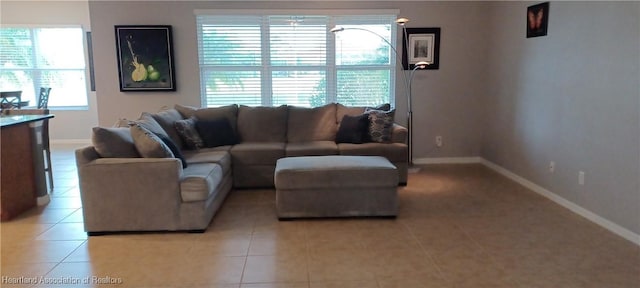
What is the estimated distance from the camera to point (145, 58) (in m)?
5.49

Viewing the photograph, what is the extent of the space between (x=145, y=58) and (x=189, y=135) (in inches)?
64.3

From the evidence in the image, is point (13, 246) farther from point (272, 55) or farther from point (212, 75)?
point (272, 55)

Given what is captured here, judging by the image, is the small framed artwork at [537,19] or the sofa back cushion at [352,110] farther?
the sofa back cushion at [352,110]

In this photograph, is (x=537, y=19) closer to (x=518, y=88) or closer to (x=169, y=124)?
(x=518, y=88)

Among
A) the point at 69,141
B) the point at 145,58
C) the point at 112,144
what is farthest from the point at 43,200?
the point at 69,141

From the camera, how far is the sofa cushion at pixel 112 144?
3209mm

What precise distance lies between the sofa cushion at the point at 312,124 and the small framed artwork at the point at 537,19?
7.50 feet

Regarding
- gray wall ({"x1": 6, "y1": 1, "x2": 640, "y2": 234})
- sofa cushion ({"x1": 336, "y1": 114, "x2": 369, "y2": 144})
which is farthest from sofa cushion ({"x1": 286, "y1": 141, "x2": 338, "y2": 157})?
gray wall ({"x1": 6, "y1": 1, "x2": 640, "y2": 234})

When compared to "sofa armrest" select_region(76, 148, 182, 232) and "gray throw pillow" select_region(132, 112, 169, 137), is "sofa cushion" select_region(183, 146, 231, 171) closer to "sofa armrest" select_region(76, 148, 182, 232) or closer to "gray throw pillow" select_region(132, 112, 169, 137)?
"gray throw pillow" select_region(132, 112, 169, 137)

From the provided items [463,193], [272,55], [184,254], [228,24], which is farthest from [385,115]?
[184,254]

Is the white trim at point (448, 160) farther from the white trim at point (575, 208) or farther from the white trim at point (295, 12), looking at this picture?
the white trim at point (295, 12)

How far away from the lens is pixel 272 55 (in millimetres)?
5598

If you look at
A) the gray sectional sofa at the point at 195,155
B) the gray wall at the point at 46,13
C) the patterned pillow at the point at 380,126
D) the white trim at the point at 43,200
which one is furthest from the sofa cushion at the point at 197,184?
the gray wall at the point at 46,13

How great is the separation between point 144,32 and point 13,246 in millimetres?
3174
